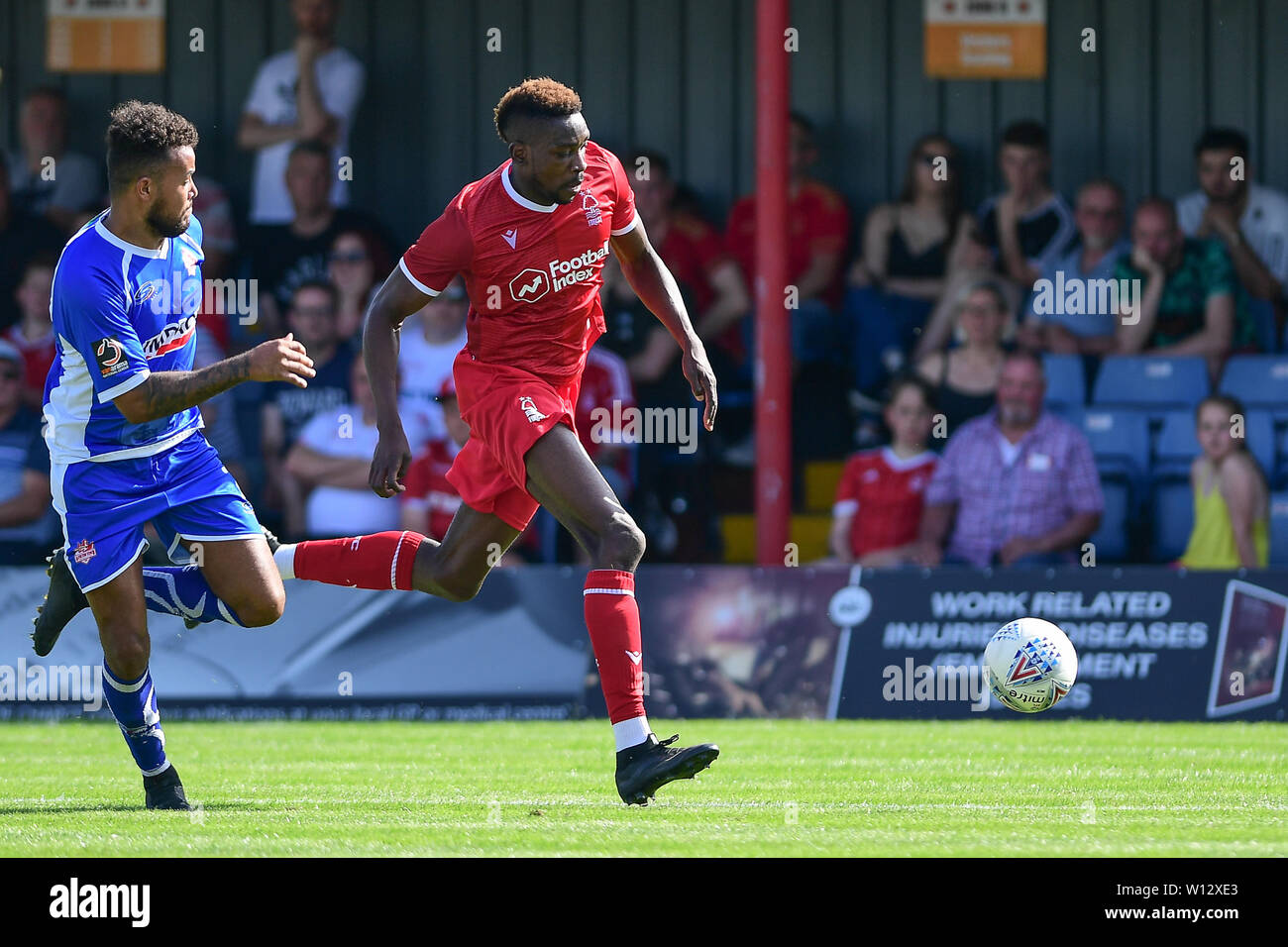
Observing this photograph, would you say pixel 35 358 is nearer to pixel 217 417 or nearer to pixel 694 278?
pixel 217 417

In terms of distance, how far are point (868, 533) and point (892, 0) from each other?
4.84 metres

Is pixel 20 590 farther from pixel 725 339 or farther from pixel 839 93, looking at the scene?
pixel 839 93


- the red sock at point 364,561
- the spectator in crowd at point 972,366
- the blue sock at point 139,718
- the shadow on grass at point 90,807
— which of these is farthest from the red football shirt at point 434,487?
the blue sock at point 139,718

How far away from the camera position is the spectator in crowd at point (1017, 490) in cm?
1029

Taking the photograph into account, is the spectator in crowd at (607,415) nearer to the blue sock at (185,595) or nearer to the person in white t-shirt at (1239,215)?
the person in white t-shirt at (1239,215)

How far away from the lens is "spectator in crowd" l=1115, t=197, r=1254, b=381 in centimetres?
1127

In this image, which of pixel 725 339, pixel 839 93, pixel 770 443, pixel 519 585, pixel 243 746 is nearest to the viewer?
pixel 243 746

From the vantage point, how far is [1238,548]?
10430 mm

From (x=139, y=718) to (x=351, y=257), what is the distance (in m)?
5.94

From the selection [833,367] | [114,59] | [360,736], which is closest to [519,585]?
[360,736]

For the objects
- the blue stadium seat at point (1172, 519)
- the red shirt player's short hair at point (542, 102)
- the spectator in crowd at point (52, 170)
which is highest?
the spectator in crowd at point (52, 170)

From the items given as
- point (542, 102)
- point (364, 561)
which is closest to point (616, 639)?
point (364, 561)

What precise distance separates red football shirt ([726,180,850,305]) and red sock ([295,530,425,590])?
18.2 ft
